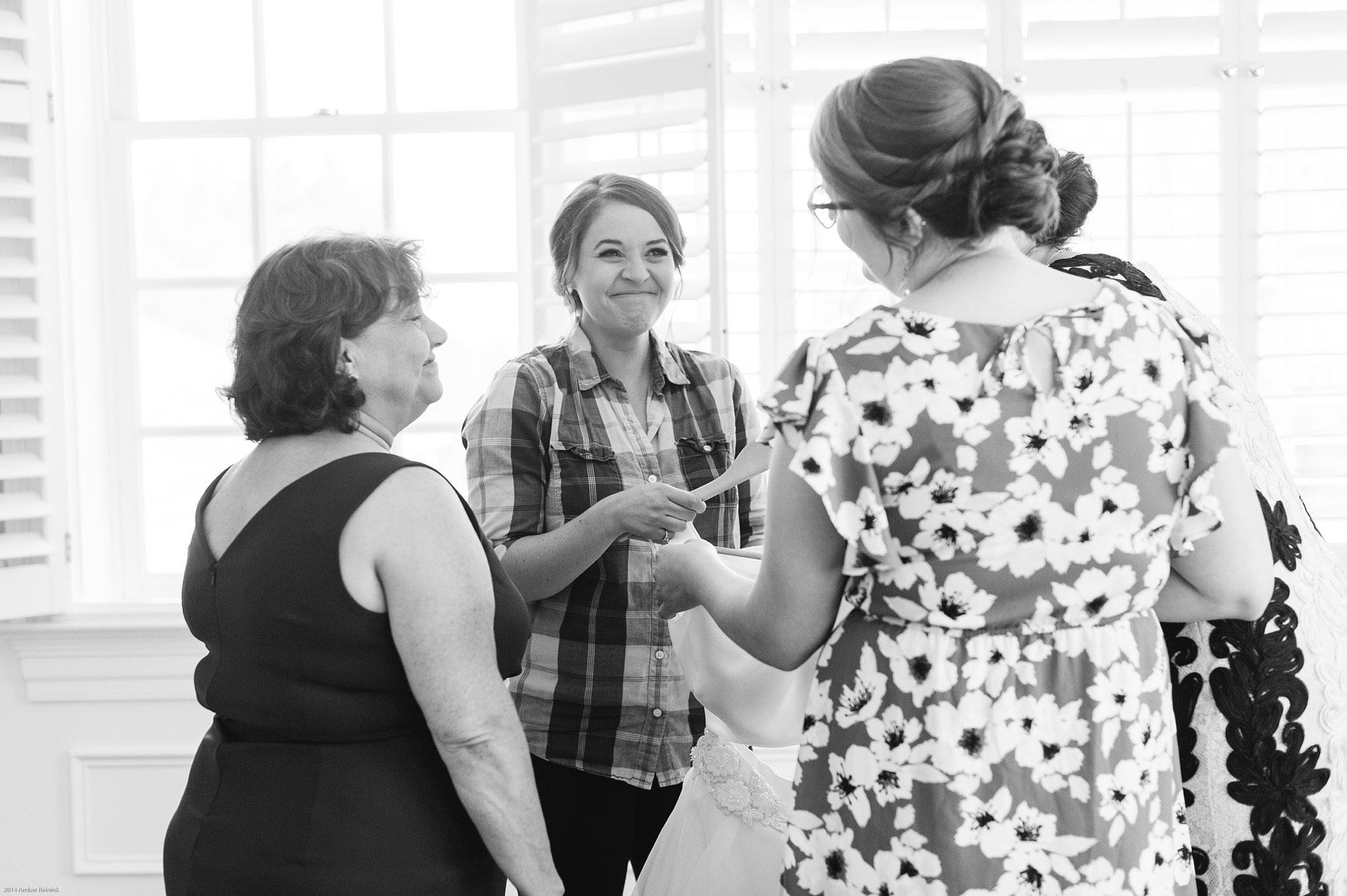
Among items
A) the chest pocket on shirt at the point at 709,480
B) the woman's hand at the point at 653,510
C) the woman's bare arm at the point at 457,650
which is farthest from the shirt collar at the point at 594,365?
the woman's bare arm at the point at 457,650

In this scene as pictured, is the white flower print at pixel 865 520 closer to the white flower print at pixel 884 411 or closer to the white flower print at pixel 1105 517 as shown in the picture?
the white flower print at pixel 884 411

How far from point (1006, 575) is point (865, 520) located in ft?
0.46

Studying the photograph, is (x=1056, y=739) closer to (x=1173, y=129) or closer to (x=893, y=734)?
(x=893, y=734)

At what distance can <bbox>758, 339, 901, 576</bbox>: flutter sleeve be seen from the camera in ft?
3.39

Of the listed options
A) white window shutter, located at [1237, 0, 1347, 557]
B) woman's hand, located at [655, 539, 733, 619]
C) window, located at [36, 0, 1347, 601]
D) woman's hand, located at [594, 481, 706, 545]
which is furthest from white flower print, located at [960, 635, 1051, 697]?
white window shutter, located at [1237, 0, 1347, 557]

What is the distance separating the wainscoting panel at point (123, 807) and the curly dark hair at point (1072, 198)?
2271 millimetres

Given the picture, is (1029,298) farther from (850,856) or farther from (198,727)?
(198,727)

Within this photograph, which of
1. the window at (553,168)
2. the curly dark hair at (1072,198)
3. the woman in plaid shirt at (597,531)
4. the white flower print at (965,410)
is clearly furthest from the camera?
the window at (553,168)

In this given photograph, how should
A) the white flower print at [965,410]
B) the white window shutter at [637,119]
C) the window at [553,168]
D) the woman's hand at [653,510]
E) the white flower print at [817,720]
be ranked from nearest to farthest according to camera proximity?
the white flower print at [965,410]
the white flower print at [817,720]
the woman's hand at [653,510]
the white window shutter at [637,119]
the window at [553,168]

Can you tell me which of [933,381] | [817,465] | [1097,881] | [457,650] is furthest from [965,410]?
[457,650]

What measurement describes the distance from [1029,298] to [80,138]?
8.31 feet

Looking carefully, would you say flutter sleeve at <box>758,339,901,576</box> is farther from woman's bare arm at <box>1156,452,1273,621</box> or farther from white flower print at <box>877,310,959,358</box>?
woman's bare arm at <box>1156,452,1273,621</box>

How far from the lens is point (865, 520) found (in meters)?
1.04

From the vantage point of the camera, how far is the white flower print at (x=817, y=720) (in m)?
1.15
